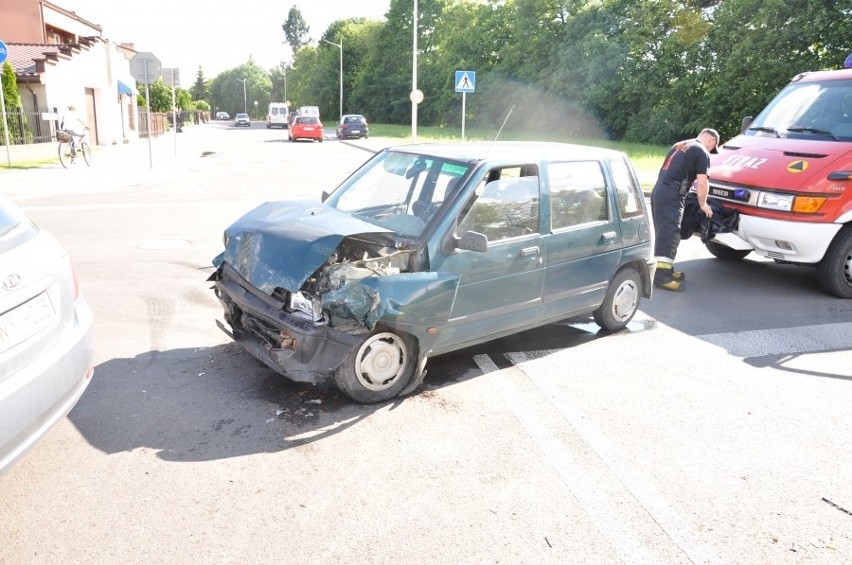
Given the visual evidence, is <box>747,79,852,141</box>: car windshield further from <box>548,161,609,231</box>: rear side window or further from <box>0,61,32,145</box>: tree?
<box>0,61,32,145</box>: tree

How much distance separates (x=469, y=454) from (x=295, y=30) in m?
142

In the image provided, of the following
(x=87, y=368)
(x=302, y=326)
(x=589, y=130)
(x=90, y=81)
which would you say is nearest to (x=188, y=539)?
(x=87, y=368)

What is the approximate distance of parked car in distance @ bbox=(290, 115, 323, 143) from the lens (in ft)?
127

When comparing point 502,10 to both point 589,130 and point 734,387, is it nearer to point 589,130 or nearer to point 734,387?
point 589,130

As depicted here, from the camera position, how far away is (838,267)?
714 cm

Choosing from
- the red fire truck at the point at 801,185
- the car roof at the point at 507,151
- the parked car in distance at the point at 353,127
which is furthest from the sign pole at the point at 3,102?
the parked car in distance at the point at 353,127

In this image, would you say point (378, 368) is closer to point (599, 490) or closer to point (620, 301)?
point (599, 490)

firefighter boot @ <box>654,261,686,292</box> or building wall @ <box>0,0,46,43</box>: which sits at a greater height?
building wall @ <box>0,0,46,43</box>

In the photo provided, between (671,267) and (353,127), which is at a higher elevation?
(353,127)

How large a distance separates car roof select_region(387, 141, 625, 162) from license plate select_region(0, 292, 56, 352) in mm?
2891

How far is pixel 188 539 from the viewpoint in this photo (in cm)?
295

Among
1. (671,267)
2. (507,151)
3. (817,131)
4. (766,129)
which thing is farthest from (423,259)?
(766,129)

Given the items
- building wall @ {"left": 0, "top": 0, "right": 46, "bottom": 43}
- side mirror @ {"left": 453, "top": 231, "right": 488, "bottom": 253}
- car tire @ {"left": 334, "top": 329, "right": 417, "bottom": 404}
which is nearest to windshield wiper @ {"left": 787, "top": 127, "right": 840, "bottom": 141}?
side mirror @ {"left": 453, "top": 231, "right": 488, "bottom": 253}

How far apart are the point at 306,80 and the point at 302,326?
93.6 meters
